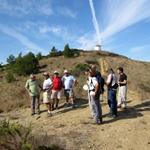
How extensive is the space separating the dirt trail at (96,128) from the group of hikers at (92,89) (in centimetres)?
44

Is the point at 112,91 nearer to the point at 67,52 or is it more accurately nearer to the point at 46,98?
the point at 46,98

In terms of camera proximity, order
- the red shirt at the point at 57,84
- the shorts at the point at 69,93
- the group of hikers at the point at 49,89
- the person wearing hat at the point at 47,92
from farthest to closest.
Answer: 1. the shorts at the point at 69,93
2. the red shirt at the point at 57,84
3. the group of hikers at the point at 49,89
4. the person wearing hat at the point at 47,92

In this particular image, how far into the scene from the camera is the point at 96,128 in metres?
12.6

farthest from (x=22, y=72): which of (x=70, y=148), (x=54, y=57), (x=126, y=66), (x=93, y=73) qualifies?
(x=70, y=148)

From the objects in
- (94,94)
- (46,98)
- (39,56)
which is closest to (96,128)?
(94,94)

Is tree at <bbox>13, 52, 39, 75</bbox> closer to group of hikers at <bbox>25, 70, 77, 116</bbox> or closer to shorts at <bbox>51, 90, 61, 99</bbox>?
group of hikers at <bbox>25, 70, 77, 116</bbox>

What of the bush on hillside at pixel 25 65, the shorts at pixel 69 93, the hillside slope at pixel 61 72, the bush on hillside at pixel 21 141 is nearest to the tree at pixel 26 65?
the bush on hillside at pixel 25 65

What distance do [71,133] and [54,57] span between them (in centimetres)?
2826

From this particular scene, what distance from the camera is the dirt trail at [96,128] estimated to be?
11.1 m

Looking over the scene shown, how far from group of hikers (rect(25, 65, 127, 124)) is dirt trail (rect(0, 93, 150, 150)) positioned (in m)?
0.44

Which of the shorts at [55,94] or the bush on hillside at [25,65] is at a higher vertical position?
the bush on hillside at [25,65]

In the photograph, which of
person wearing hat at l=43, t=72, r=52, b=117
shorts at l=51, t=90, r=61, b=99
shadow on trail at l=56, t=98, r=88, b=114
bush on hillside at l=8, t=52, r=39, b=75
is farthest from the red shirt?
bush on hillside at l=8, t=52, r=39, b=75

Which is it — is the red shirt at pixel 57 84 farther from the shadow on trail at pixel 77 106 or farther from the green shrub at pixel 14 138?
the green shrub at pixel 14 138

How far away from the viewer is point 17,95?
71.7 feet
